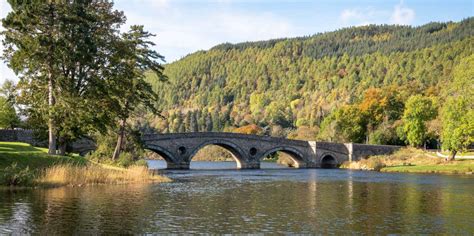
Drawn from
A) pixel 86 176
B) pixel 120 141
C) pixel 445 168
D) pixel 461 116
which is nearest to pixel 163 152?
pixel 120 141

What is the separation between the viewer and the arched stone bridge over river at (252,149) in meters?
77.4

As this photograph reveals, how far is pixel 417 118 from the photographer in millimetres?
90688

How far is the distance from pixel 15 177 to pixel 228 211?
14.2 metres

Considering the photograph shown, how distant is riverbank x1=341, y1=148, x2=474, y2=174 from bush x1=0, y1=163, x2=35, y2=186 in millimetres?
47874

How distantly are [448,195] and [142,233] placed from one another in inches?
900

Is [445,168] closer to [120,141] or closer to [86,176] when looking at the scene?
[120,141]

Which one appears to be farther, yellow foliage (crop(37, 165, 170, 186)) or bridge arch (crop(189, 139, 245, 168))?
bridge arch (crop(189, 139, 245, 168))

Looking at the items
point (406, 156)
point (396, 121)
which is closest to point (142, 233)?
point (406, 156)

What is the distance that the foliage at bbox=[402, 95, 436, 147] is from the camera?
296ft

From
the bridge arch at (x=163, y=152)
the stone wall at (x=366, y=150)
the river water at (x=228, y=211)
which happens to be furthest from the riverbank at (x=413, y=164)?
the river water at (x=228, y=211)

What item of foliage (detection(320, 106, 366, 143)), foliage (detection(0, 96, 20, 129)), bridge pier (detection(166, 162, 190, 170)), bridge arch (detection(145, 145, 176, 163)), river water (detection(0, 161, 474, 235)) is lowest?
river water (detection(0, 161, 474, 235))

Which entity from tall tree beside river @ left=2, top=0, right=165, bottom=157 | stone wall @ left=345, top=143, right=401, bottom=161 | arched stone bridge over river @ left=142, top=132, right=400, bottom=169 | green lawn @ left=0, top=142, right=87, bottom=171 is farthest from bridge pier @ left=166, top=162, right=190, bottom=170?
green lawn @ left=0, top=142, right=87, bottom=171

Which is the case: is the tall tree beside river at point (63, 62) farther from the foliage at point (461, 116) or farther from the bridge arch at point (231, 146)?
the foliage at point (461, 116)

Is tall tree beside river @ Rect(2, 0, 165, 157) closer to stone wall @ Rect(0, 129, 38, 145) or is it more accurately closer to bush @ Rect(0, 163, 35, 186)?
bush @ Rect(0, 163, 35, 186)
